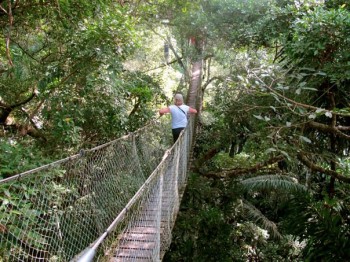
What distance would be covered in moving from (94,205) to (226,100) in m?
1.97

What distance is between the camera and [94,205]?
2.56m

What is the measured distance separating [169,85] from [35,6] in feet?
16.1

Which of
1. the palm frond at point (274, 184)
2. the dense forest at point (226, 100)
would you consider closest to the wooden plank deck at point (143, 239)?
the dense forest at point (226, 100)

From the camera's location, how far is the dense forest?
238 cm

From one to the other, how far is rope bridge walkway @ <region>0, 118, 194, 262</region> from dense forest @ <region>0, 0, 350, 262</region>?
6.3 inches

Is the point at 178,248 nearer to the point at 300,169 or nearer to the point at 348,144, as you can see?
the point at 300,169

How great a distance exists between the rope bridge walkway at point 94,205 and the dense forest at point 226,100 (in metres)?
0.16

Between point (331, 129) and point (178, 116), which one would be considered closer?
point (331, 129)

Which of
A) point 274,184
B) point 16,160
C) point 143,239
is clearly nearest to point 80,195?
point 16,160

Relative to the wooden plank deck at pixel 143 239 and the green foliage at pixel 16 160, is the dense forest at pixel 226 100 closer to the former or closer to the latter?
the green foliage at pixel 16 160

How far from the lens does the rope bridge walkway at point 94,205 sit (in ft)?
5.73

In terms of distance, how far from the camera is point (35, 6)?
8.83ft

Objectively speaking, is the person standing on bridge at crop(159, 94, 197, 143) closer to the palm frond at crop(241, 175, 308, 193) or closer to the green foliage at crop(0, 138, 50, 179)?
the palm frond at crop(241, 175, 308, 193)

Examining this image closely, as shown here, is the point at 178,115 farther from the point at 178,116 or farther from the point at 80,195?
the point at 80,195
